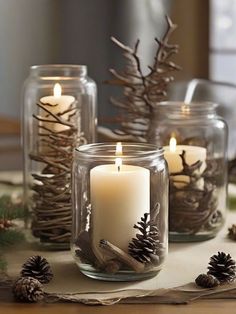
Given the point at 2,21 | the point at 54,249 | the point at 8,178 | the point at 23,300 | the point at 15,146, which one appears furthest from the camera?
the point at 2,21

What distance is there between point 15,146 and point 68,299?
4.38 feet

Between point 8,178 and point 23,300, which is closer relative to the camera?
point 23,300

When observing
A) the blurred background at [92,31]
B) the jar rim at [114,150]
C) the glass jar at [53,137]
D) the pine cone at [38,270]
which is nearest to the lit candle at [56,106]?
the glass jar at [53,137]

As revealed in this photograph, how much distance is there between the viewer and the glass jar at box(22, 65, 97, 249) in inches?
40.9

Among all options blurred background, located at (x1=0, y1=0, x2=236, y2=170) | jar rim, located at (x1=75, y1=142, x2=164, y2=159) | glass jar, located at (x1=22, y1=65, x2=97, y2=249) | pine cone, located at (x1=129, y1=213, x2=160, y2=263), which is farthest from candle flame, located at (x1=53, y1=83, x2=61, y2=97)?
blurred background, located at (x1=0, y1=0, x2=236, y2=170)

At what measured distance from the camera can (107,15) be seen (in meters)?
3.44

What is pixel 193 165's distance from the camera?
42.6 inches

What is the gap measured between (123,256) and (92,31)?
105 inches

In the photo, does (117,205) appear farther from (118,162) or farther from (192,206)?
(192,206)

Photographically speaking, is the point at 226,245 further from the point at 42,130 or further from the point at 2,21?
the point at 2,21

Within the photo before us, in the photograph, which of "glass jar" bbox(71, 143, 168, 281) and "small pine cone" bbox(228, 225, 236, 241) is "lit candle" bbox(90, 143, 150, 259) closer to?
"glass jar" bbox(71, 143, 168, 281)

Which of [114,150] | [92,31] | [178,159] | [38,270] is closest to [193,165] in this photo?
[178,159]

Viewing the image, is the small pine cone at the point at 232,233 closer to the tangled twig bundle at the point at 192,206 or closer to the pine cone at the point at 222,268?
the tangled twig bundle at the point at 192,206

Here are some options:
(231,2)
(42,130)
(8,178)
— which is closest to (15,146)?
(8,178)
